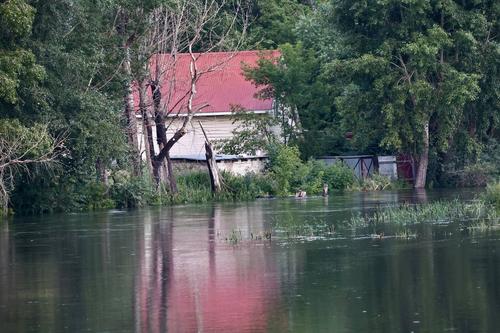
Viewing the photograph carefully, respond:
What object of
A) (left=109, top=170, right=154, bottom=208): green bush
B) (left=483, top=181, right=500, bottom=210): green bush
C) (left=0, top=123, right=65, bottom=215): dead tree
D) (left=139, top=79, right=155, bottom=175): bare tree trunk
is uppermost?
(left=139, top=79, right=155, bottom=175): bare tree trunk

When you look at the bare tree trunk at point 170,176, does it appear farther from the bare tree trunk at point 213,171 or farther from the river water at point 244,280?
the river water at point 244,280

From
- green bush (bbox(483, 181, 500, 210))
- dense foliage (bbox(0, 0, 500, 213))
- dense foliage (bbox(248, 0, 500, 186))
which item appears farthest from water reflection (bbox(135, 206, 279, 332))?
dense foliage (bbox(248, 0, 500, 186))

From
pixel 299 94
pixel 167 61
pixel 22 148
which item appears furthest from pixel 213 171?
pixel 22 148

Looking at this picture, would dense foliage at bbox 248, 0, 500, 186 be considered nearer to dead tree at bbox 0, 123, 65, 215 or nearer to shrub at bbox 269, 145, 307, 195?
shrub at bbox 269, 145, 307, 195

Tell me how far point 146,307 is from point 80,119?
62.0ft

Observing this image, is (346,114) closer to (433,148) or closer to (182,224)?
(433,148)

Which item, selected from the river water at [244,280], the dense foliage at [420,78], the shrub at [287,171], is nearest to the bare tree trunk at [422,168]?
the dense foliage at [420,78]

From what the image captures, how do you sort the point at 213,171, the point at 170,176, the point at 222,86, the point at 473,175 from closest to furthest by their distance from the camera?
the point at 213,171 < the point at 170,176 < the point at 473,175 < the point at 222,86

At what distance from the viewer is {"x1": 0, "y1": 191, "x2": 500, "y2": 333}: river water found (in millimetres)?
13977

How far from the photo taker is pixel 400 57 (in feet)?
142

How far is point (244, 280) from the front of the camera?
17.5m

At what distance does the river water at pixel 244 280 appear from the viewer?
1398cm

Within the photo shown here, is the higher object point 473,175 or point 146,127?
point 146,127

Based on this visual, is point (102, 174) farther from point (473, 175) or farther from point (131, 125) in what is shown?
point (473, 175)
